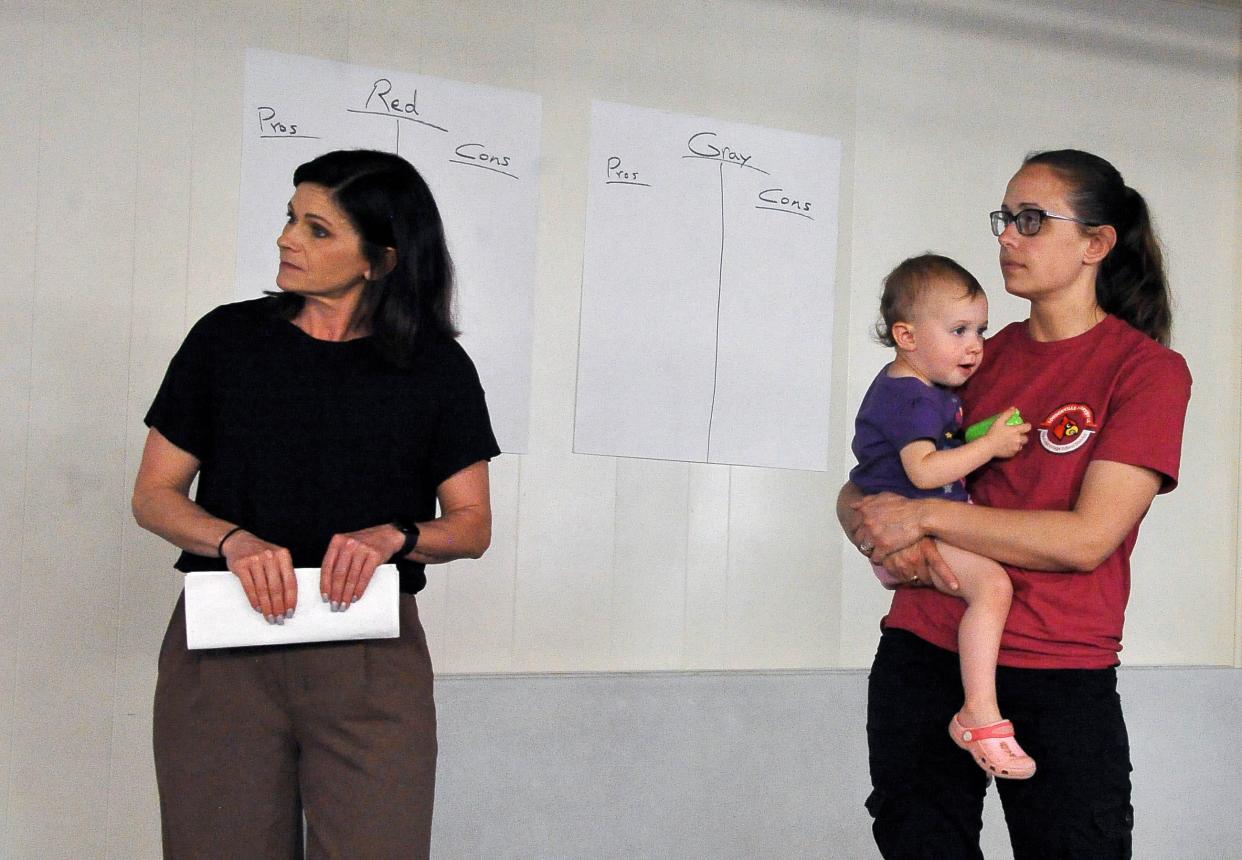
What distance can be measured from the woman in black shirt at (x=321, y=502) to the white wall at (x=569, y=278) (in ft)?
3.18

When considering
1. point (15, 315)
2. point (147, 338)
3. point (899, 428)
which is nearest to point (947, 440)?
point (899, 428)

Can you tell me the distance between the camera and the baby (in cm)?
160

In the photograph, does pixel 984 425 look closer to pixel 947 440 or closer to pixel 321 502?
pixel 947 440

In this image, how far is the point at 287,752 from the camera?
5.20 feet

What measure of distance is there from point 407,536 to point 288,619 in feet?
0.63

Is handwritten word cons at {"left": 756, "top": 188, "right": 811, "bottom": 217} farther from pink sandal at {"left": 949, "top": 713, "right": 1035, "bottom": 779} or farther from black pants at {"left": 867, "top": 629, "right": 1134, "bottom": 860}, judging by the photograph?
pink sandal at {"left": 949, "top": 713, "right": 1035, "bottom": 779}

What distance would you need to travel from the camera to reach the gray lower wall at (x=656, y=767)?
2.71 m

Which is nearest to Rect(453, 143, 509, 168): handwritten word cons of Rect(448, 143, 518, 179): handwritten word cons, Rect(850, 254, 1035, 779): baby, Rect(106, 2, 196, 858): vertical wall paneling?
Rect(448, 143, 518, 179): handwritten word cons

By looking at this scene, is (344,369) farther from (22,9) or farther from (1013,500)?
(22,9)

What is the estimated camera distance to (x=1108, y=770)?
5.19 ft

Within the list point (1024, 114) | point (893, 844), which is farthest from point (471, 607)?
point (1024, 114)

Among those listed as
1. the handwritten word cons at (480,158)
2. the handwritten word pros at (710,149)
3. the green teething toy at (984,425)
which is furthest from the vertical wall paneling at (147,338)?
the green teething toy at (984,425)

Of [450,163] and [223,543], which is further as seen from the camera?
[450,163]

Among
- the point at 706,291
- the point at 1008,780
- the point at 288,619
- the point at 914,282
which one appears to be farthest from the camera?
the point at 706,291
